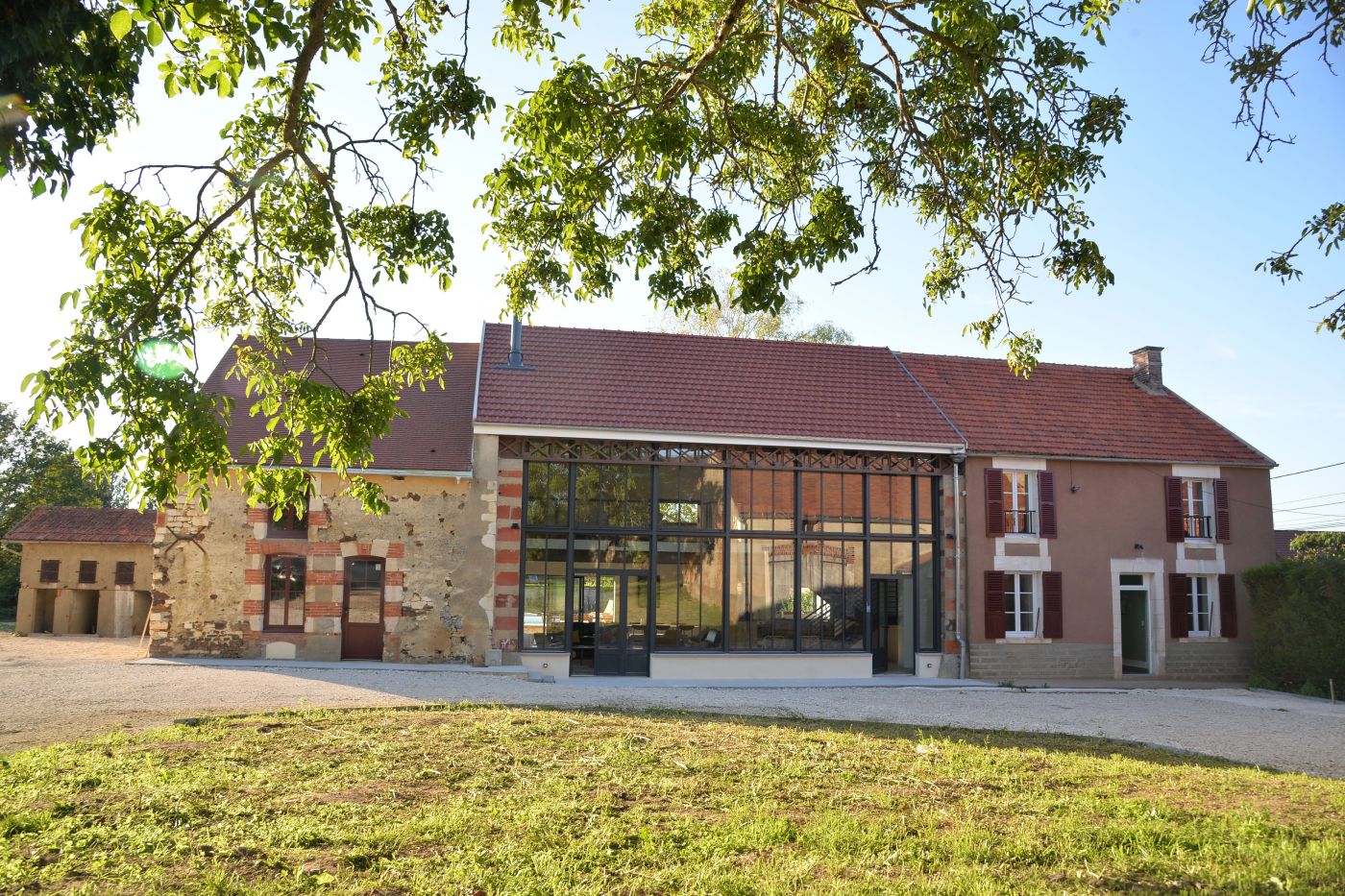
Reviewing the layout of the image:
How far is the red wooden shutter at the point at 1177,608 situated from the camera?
858 inches

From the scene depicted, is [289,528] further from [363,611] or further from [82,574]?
[82,574]

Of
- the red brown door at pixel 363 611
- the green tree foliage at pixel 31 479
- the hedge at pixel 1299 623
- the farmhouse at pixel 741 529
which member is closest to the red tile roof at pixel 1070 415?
the farmhouse at pixel 741 529

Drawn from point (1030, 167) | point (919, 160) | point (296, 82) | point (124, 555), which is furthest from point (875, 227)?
point (124, 555)

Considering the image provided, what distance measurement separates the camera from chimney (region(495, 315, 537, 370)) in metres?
20.5

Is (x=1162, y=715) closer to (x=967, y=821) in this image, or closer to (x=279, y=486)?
(x=967, y=821)

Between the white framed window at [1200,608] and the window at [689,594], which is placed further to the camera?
the white framed window at [1200,608]

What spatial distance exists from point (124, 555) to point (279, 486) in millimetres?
21877

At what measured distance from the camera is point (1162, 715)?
14992mm

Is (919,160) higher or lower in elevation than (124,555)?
higher

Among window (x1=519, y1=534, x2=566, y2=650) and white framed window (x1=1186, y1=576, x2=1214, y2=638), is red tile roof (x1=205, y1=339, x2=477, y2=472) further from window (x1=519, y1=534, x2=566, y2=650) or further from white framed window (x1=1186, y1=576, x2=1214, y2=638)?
white framed window (x1=1186, y1=576, x2=1214, y2=638)

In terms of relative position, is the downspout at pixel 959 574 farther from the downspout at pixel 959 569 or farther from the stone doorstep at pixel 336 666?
the stone doorstep at pixel 336 666

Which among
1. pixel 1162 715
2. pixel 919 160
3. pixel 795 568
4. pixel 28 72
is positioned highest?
pixel 919 160

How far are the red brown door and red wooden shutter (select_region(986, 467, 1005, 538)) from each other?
Result: 39.5 ft

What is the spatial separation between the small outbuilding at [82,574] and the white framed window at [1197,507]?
25109 millimetres
